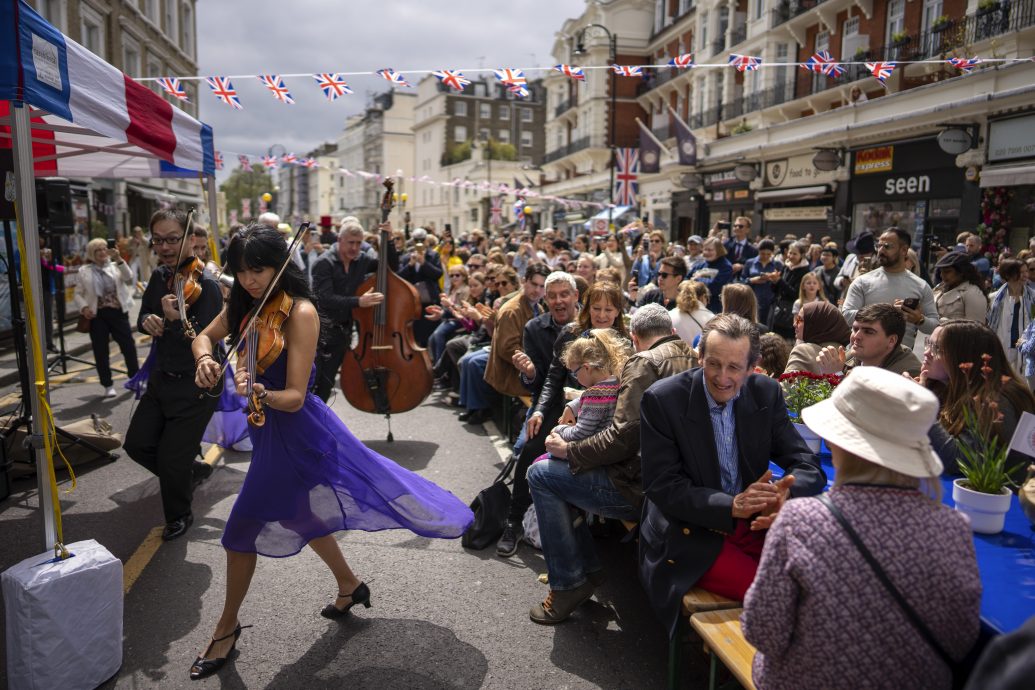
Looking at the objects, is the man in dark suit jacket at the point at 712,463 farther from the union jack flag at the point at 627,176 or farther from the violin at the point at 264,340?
the union jack flag at the point at 627,176

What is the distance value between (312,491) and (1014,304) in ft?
23.4

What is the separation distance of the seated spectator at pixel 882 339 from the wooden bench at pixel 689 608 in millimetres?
1833

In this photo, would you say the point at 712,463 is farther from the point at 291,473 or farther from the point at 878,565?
the point at 291,473

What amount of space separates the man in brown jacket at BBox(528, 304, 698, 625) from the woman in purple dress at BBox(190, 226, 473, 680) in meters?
0.48

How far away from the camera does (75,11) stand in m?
21.2

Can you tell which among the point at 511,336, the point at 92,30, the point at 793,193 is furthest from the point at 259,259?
the point at 92,30

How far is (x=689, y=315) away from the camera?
5.98 metres

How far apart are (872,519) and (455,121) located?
78929mm

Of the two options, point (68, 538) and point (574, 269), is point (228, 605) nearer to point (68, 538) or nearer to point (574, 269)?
point (68, 538)

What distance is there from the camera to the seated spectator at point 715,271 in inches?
354

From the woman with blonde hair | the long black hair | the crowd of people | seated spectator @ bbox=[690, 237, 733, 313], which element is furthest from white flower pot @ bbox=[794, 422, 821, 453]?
the woman with blonde hair

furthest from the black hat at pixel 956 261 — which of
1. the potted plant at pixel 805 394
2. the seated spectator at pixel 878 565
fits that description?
the seated spectator at pixel 878 565

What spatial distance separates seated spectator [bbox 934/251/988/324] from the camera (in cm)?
652

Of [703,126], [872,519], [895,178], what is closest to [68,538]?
[872,519]
